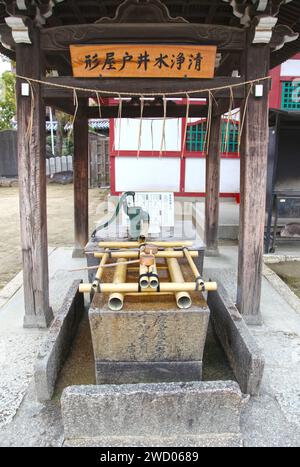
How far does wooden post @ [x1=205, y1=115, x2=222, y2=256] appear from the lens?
6.83 metres

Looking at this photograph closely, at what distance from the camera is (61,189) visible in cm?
1920

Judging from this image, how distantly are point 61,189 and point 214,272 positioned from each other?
14.7 meters

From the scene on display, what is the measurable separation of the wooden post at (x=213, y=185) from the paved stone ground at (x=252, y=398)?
2263mm

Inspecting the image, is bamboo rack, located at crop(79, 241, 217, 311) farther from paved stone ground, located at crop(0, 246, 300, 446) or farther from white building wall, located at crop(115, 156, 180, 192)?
white building wall, located at crop(115, 156, 180, 192)

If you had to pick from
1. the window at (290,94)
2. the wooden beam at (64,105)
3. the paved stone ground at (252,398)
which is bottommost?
the paved stone ground at (252,398)

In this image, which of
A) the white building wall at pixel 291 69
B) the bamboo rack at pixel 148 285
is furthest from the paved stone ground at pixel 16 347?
the white building wall at pixel 291 69

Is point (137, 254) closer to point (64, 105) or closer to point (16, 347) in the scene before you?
point (16, 347)

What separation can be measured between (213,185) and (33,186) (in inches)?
154

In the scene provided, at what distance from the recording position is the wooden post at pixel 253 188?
3.87 m

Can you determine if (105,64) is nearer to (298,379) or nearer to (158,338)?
(158,338)

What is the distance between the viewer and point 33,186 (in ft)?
13.0

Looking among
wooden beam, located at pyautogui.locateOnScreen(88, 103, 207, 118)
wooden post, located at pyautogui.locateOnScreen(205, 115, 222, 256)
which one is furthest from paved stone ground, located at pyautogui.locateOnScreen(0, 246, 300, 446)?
wooden beam, located at pyautogui.locateOnScreen(88, 103, 207, 118)

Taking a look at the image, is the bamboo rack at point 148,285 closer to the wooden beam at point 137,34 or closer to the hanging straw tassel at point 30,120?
the hanging straw tassel at point 30,120
